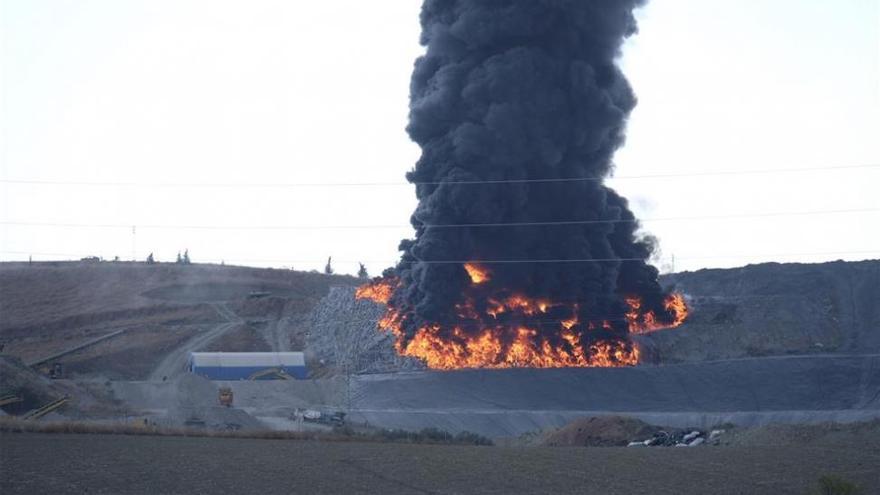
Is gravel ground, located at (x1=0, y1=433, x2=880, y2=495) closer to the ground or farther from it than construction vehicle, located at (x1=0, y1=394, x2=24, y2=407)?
closer to the ground

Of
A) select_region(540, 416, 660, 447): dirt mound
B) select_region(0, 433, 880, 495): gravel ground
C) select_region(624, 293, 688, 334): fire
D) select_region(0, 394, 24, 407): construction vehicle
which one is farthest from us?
select_region(624, 293, 688, 334): fire

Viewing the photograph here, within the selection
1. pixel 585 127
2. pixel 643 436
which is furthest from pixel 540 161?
pixel 643 436

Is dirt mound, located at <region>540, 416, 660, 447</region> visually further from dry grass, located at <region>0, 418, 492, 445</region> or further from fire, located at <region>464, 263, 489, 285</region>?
fire, located at <region>464, 263, 489, 285</region>

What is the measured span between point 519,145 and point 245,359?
21302 mm

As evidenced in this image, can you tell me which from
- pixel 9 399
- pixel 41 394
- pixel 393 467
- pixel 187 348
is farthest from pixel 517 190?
pixel 393 467

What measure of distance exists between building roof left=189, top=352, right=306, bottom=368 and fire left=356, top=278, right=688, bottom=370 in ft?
22.7

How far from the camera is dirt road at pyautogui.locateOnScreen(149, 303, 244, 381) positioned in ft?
230

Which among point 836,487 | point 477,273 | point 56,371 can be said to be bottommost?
point 836,487

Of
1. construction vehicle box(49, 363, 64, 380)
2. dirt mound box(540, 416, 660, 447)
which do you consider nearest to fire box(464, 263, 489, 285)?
dirt mound box(540, 416, 660, 447)

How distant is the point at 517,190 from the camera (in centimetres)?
6694

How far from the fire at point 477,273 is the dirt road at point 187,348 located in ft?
64.1

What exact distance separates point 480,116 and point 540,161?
472 centimetres

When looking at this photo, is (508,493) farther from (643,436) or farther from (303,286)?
(303,286)

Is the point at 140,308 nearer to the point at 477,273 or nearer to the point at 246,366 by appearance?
the point at 246,366
